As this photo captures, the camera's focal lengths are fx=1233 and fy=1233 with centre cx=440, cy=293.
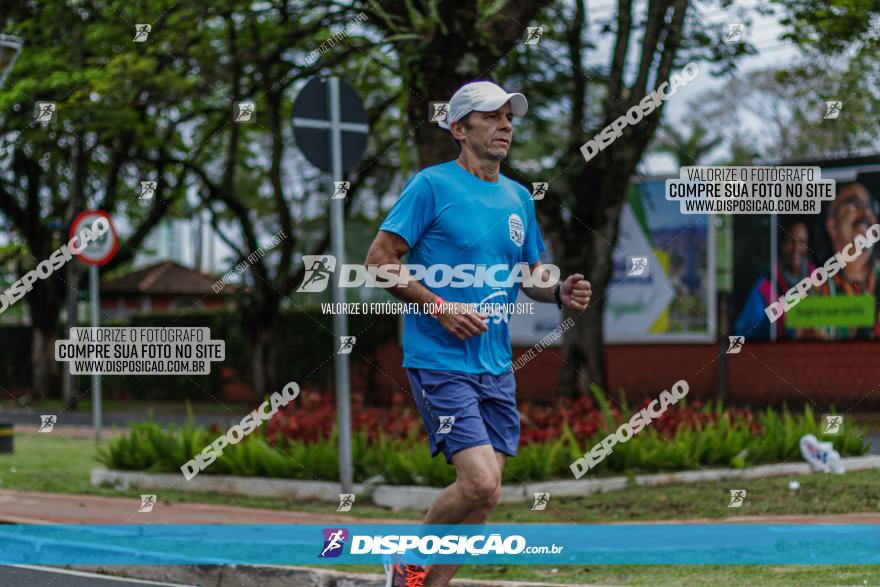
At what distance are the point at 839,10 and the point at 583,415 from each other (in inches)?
163

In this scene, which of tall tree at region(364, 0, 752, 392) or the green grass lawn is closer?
the green grass lawn

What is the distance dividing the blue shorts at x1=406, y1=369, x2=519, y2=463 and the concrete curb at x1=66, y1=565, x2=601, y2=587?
0.98 metres

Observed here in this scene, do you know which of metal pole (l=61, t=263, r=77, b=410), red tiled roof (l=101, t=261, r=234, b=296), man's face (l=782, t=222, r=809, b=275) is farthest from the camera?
red tiled roof (l=101, t=261, r=234, b=296)

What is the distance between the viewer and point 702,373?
879 inches

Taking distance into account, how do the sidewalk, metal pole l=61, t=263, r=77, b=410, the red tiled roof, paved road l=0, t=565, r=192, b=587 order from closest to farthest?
paved road l=0, t=565, r=192, b=587 → the sidewalk → metal pole l=61, t=263, r=77, b=410 → the red tiled roof

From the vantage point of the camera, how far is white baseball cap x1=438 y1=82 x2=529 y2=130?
484 cm

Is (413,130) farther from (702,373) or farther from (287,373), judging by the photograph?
(287,373)

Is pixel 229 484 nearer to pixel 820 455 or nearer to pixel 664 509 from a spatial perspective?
pixel 664 509

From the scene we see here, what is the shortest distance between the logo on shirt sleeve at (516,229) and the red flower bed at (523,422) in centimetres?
464

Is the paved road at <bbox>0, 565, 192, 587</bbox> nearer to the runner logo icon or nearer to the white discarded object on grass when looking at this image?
the runner logo icon

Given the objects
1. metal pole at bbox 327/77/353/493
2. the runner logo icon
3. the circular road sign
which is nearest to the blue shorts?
the runner logo icon

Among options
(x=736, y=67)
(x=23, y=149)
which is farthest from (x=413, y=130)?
(x=23, y=149)

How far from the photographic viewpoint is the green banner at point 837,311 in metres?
19.8

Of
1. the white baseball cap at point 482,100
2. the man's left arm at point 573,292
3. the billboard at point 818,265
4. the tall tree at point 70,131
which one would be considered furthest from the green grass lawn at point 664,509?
the billboard at point 818,265
